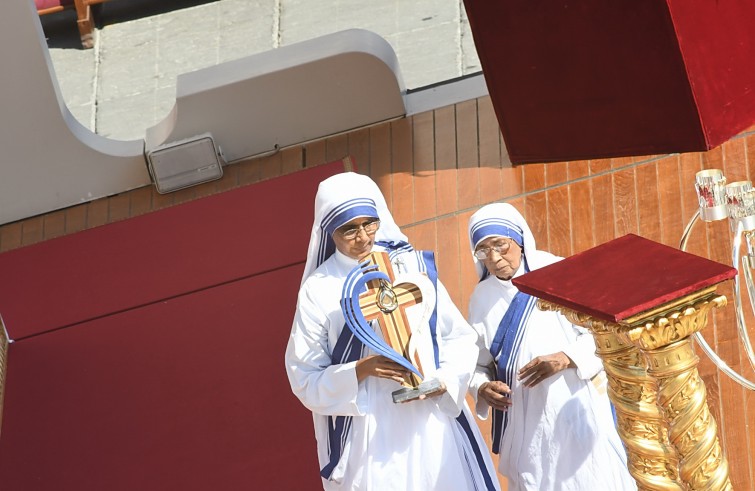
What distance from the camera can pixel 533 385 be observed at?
5.11m

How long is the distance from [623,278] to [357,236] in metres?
1.53

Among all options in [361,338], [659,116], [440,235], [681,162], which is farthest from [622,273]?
[440,235]

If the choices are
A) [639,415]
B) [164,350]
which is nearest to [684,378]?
[639,415]

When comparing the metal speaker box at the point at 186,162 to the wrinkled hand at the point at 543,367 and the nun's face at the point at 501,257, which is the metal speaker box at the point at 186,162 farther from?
the wrinkled hand at the point at 543,367

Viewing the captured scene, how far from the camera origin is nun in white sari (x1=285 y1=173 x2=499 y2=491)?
489cm

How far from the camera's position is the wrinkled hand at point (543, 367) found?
5.05 metres

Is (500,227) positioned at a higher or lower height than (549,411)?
higher

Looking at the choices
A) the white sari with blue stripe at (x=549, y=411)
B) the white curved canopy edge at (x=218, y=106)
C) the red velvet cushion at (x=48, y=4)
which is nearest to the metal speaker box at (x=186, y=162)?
the white curved canopy edge at (x=218, y=106)

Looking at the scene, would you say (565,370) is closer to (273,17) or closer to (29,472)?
(29,472)

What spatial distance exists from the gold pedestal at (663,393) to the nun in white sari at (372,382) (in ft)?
3.43

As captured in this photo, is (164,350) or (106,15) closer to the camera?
(164,350)

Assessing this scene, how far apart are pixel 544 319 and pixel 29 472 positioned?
2902 millimetres

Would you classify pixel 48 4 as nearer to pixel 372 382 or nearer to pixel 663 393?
pixel 372 382

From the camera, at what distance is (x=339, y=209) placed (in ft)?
16.7
